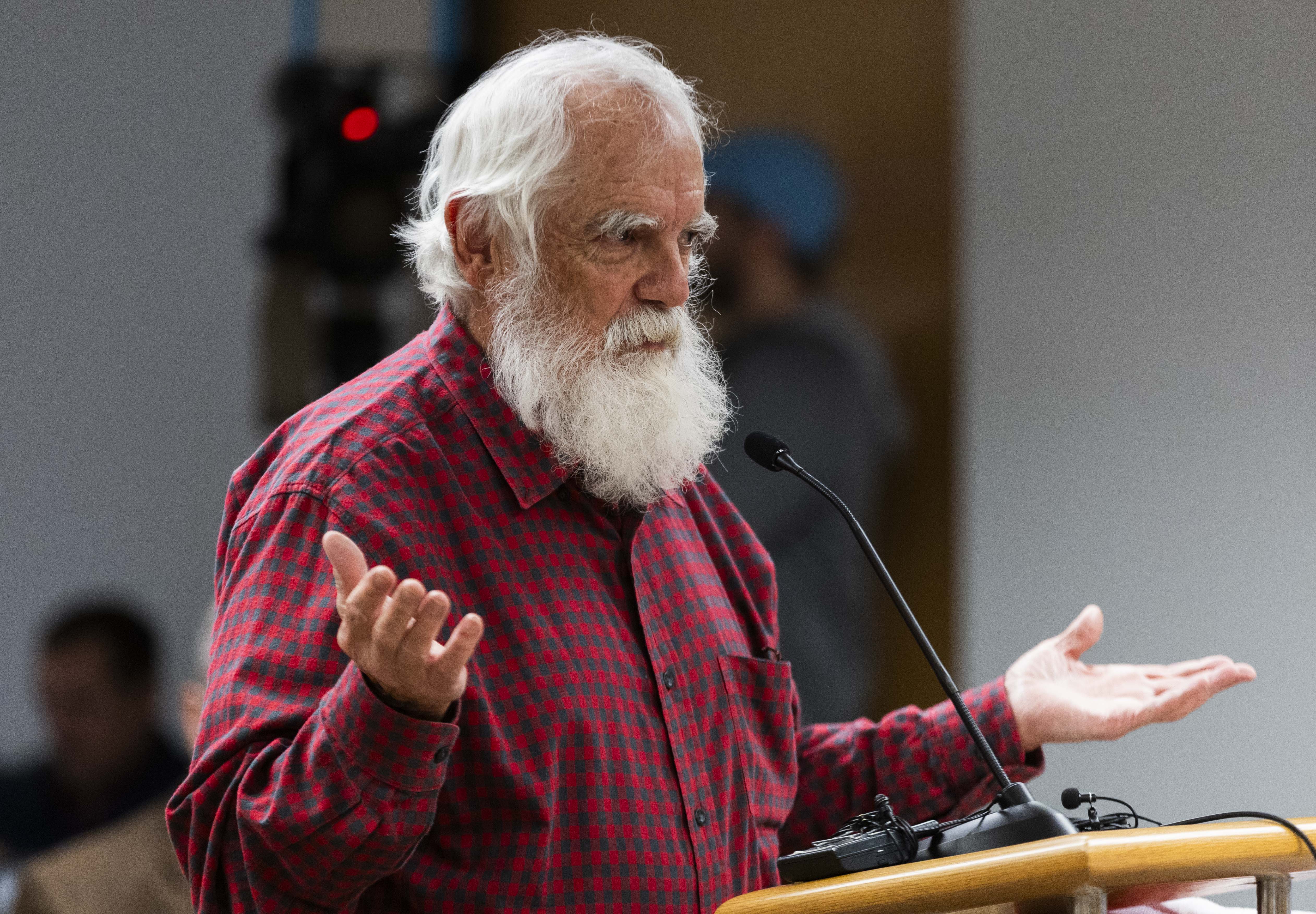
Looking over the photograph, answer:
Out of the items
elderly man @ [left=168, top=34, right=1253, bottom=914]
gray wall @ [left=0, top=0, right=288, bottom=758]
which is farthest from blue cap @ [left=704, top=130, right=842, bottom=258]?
elderly man @ [left=168, top=34, right=1253, bottom=914]

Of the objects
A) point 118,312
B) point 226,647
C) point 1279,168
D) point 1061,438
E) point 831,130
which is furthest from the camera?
point 118,312

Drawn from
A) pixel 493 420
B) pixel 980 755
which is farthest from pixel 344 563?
pixel 980 755

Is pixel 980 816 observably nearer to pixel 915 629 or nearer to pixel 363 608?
pixel 915 629

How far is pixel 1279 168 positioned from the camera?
2902 millimetres

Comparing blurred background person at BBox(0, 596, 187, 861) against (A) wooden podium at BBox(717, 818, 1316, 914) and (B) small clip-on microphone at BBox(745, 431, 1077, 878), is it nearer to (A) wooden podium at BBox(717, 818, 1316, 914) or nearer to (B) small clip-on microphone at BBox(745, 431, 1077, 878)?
(B) small clip-on microphone at BBox(745, 431, 1077, 878)

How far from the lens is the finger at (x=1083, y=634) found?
156 cm

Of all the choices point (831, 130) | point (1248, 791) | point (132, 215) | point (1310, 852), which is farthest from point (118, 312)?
point (1310, 852)

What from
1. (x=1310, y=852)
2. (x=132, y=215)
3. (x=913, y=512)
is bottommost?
(x=913, y=512)

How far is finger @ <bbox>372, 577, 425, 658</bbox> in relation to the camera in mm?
990

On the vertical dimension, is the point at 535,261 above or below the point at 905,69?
Answer: below

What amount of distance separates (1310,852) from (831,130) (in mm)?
2677

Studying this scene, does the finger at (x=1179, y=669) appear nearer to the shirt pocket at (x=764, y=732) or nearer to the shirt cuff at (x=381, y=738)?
the shirt pocket at (x=764, y=732)

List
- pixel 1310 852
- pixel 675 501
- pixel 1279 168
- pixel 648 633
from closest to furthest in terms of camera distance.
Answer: pixel 1310 852 < pixel 648 633 < pixel 675 501 < pixel 1279 168

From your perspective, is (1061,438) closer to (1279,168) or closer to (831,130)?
(1279,168)
